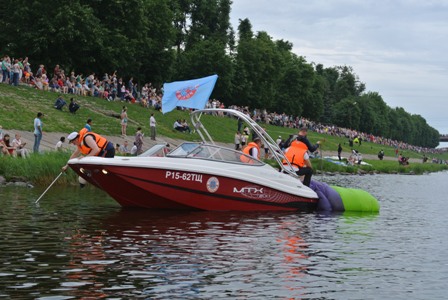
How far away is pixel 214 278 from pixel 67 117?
3522 centimetres

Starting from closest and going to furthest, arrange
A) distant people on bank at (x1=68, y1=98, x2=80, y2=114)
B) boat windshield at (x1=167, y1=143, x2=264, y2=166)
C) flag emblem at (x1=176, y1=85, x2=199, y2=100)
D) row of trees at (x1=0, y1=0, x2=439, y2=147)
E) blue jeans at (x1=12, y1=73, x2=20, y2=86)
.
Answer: boat windshield at (x1=167, y1=143, x2=264, y2=166), flag emblem at (x1=176, y1=85, x2=199, y2=100), distant people on bank at (x1=68, y1=98, x2=80, y2=114), blue jeans at (x1=12, y1=73, x2=20, y2=86), row of trees at (x1=0, y1=0, x2=439, y2=147)

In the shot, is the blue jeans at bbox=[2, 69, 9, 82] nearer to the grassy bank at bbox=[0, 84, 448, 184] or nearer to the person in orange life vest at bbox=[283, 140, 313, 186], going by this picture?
the grassy bank at bbox=[0, 84, 448, 184]

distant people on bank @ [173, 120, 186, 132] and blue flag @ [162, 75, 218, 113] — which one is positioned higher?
blue flag @ [162, 75, 218, 113]

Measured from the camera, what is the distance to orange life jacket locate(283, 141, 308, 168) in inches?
933

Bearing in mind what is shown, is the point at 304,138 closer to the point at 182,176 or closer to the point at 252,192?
the point at 252,192

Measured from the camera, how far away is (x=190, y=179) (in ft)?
68.6

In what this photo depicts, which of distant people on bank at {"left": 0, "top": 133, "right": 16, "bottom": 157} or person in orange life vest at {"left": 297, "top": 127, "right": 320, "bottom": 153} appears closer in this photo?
person in orange life vest at {"left": 297, "top": 127, "right": 320, "bottom": 153}

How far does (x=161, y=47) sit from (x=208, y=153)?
6086cm

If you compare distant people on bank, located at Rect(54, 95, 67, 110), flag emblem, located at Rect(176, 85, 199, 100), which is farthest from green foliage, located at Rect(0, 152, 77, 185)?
distant people on bank, located at Rect(54, 95, 67, 110)

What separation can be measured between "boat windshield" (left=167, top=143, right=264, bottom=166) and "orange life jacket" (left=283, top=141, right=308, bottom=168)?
7.29 ft

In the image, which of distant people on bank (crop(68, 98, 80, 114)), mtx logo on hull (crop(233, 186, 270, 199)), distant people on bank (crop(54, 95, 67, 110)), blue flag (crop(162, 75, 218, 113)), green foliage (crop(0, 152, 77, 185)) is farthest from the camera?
distant people on bank (crop(68, 98, 80, 114))

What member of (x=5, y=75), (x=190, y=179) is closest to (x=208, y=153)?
(x=190, y=179)

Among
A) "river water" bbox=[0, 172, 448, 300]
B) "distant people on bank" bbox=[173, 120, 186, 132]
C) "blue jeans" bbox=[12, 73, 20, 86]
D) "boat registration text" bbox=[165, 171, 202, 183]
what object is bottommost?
"river water" bbox=[0, 172, 448, 300]

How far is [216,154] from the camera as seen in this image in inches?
850
